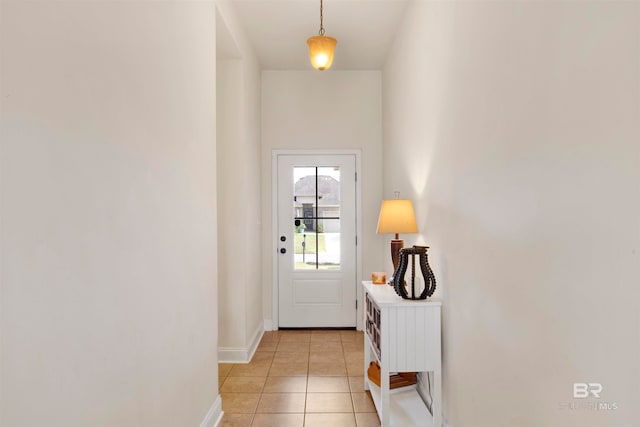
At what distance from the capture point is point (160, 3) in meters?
1.68

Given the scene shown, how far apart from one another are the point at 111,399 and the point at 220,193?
8.26 feet

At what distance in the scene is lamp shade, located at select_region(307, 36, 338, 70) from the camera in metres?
3.05

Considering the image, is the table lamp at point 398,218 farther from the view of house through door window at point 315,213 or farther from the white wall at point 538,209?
the view of house through door window at point 315,213

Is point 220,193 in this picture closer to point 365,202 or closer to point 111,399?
point 365,202

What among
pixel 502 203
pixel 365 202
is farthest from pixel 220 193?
pixel 502 203

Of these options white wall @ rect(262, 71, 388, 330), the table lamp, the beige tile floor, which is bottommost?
the beige tile floor

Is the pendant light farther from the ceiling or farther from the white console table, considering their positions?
the white console table

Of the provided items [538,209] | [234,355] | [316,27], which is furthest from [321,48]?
[234,355]

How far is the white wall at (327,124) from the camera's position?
4.59 meters

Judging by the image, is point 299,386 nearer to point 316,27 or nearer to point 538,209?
point 538,209

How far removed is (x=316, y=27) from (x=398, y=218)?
73.5 inches

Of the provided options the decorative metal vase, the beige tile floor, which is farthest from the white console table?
the beige tile floor

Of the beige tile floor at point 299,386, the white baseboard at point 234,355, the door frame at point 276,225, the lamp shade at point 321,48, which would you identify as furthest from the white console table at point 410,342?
the door frame at point 276,225

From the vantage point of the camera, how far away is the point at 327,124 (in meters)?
4.61
